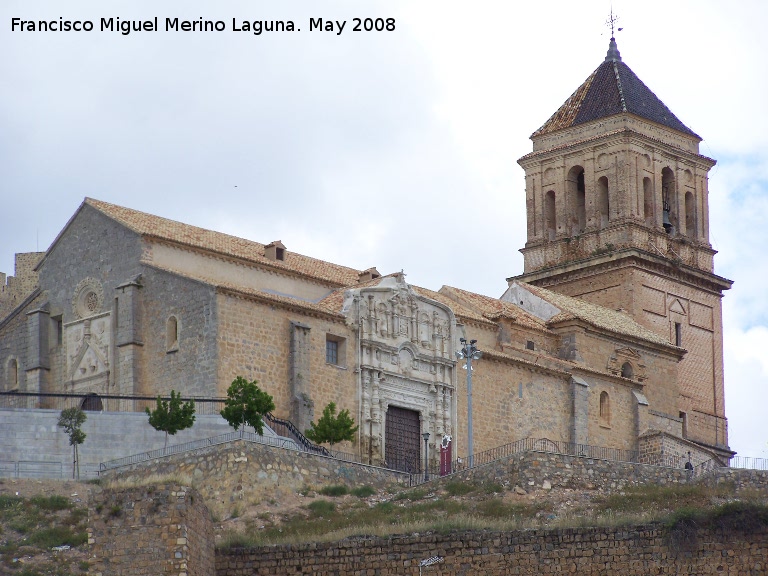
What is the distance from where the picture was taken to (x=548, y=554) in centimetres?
3466

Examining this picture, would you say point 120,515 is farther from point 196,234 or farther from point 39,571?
point 196,234

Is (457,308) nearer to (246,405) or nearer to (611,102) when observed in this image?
(246,405)

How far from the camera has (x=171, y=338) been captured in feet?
165

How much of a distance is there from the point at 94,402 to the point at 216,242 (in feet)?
20.1

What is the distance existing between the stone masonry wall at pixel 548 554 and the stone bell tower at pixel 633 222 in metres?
31.5

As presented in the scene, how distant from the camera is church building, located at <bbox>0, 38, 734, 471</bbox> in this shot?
5038 cm

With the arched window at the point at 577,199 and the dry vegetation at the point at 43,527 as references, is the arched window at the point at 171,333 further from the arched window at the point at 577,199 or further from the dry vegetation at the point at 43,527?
the arched window at the point at 577,199

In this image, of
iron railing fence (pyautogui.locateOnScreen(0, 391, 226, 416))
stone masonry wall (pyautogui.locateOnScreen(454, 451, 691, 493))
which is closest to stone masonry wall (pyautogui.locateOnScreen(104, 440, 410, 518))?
stone masonry wall (pyautogui.locateOnScreen(454, 451, 691, 493))

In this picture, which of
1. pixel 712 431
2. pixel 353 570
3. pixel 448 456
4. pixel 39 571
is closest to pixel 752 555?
pixel 353 570

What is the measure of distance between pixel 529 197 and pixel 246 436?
28041mm

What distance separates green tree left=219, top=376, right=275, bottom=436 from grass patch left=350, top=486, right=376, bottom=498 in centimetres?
272

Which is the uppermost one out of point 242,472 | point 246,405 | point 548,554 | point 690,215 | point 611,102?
point 611,102

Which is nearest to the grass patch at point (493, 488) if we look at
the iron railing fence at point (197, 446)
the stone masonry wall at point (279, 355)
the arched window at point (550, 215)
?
the iron railing fence at point (197, 446)

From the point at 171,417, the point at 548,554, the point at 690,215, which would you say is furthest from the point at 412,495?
the point at 690,215
